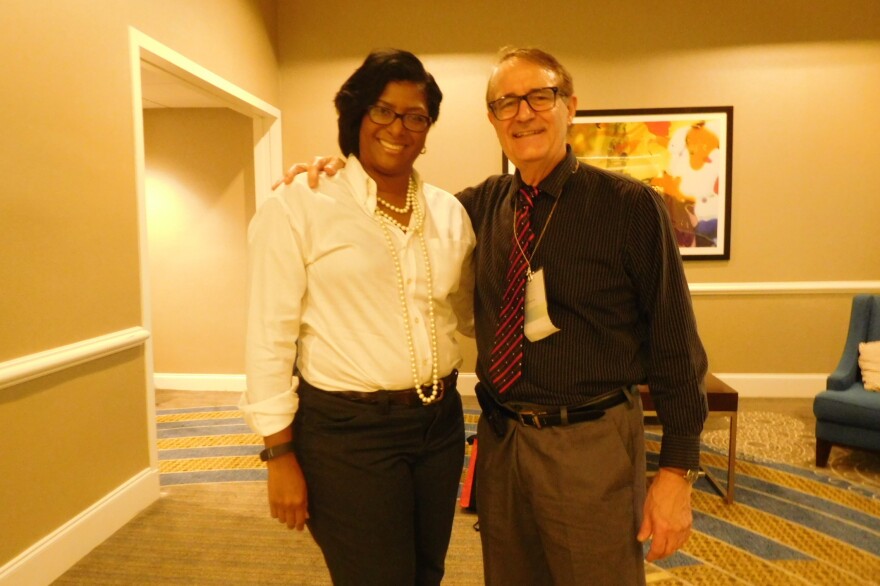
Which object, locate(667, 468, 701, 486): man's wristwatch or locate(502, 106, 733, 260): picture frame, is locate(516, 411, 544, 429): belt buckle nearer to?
locate(667, 468, 701, 486): man's wristwatch

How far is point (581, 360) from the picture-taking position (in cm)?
119

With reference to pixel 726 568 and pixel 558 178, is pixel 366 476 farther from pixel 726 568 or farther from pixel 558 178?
pixel 726 568

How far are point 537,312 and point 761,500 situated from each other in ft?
7.27

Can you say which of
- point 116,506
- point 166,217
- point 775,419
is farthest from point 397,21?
point 775,419

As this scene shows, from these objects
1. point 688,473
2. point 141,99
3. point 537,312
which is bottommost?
point 688,473

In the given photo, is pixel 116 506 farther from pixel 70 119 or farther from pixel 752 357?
pixel 752 357

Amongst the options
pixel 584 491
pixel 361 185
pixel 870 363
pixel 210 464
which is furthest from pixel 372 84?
pixel 870 363

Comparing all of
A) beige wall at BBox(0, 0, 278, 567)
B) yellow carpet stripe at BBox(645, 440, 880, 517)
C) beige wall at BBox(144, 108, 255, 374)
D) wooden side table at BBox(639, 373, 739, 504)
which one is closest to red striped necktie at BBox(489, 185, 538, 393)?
wooden side table at BBox(639, 373, 739, 504)

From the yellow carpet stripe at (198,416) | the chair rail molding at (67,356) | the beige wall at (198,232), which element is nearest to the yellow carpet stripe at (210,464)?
the yellow carpet stripe at (198,416)

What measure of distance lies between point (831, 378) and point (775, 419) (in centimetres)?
79

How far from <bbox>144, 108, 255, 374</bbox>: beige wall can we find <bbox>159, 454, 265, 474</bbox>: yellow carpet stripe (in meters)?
1.45

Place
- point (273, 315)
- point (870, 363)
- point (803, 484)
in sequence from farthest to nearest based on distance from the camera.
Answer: point (870, 363), point (803, 484), point (273, 315)

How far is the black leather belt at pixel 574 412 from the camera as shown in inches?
46.6

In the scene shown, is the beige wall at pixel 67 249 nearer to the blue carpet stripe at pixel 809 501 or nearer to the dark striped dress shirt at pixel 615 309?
the dark striped dress shirt at pixel 615 309
